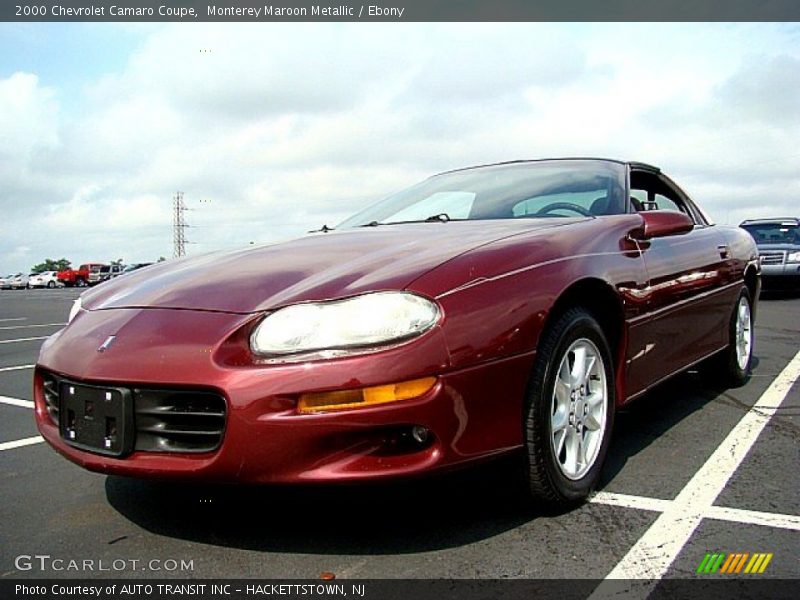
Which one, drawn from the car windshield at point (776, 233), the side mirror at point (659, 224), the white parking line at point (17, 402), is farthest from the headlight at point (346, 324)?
the car windshield at point (776, 233)

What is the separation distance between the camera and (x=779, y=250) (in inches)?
551

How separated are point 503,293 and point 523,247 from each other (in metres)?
0.28

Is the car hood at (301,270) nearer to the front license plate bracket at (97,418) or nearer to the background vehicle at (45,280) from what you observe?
the front license plate bracket at (97,418)

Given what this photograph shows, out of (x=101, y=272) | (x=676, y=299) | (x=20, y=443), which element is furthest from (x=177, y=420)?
Answer: (x=101, y=272)

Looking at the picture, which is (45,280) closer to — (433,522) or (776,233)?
(776,233)

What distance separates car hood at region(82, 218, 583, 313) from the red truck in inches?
2220

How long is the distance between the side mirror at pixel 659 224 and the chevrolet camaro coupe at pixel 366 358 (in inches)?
2.2

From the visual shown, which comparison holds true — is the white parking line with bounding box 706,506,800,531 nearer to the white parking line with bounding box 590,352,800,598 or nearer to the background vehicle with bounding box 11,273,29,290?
the white parking line with bounding box 590,352,800,598

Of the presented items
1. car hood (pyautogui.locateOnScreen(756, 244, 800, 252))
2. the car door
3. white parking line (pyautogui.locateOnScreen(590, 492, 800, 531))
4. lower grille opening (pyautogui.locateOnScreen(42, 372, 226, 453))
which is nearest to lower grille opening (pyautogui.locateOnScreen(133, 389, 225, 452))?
lower grille opening (pyautogui.locateOnScreen(42, 372, 226, 453))

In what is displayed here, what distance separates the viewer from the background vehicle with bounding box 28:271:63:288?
184 ft

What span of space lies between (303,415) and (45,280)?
198ft

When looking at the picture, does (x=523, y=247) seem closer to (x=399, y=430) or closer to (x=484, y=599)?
(x=399, y=430)

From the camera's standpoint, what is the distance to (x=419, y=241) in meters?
2.81

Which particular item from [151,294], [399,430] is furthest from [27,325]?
[399,430]
